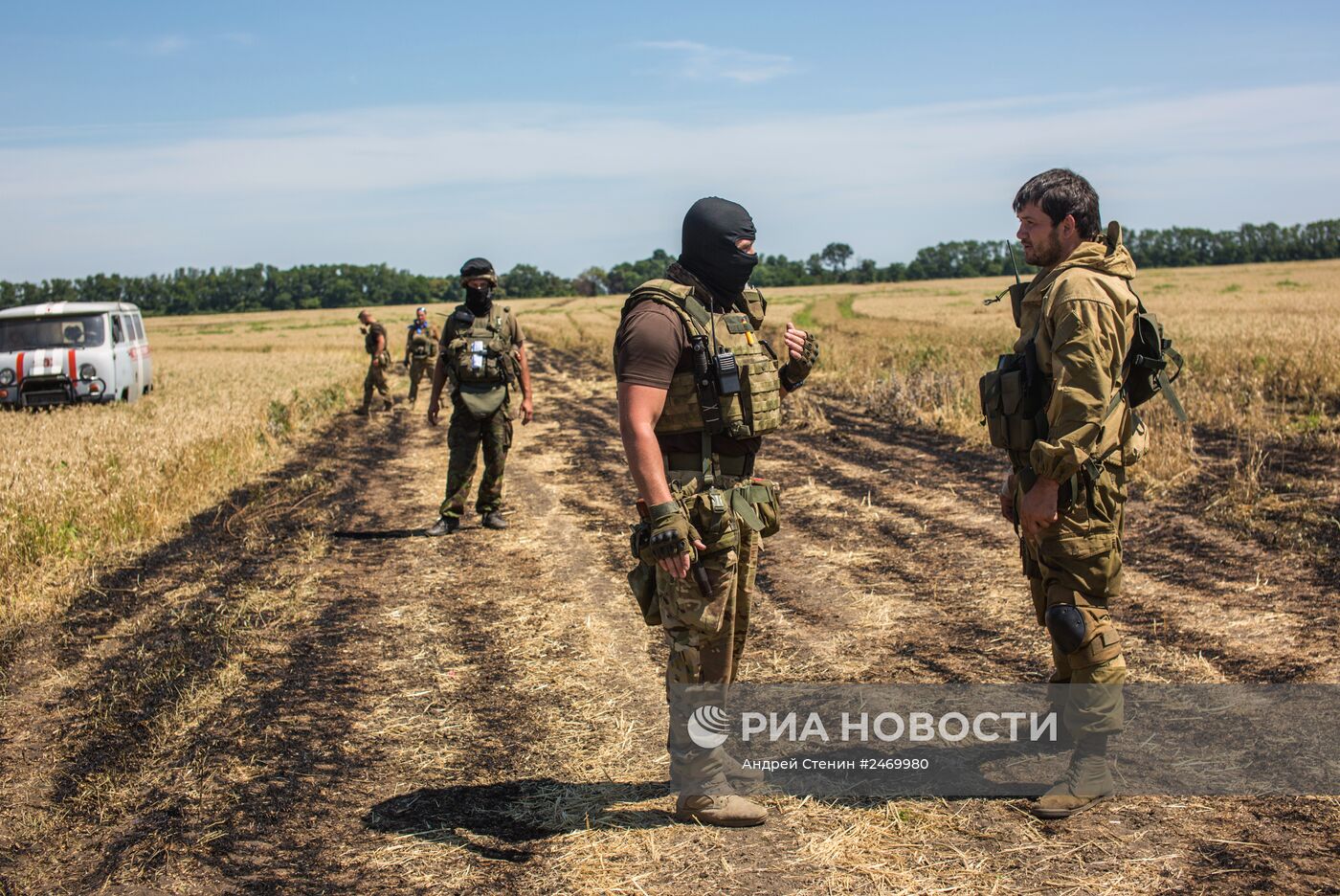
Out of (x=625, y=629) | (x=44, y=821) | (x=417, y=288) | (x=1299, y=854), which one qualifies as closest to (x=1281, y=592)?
(x=1299, y=854)

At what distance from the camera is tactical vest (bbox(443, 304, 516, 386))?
8281 mm

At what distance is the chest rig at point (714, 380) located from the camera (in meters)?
3.47

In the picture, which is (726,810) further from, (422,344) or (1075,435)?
(422,344)

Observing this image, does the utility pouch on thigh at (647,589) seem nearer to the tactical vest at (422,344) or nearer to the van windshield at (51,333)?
the tactical vest at (422,344)

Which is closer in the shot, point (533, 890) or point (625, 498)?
point (533, 890)

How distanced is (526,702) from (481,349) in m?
3.92

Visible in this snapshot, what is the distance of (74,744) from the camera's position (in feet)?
15.2

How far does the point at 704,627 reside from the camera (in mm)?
3543

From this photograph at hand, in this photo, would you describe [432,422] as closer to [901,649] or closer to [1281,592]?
[901,649]

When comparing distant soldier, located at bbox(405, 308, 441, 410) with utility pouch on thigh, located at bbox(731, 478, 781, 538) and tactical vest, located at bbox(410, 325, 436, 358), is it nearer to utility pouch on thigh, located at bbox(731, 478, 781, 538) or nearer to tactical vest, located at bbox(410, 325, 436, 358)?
tactical vest, located at bbox(410, 325, 436, 358)

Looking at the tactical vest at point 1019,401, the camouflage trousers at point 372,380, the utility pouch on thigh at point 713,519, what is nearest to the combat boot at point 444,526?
the utility pouch on thigh at point 713,519

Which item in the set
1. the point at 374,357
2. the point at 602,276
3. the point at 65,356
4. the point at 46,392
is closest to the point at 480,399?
the point at 374,357

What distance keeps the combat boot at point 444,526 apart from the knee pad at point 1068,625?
230 inches

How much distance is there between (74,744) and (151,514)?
4.82 metres
